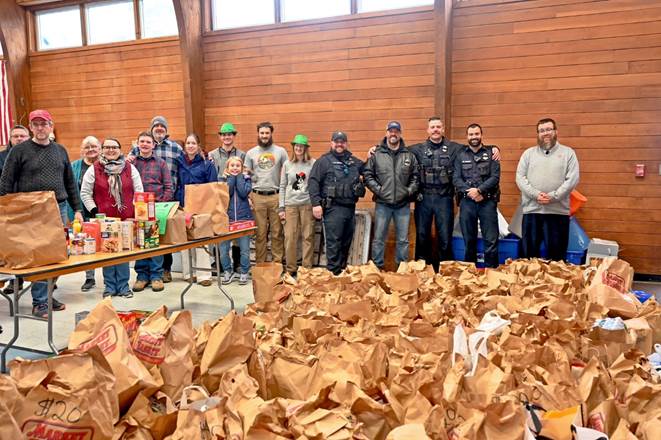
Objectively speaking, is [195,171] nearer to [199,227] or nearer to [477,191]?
[199,227]

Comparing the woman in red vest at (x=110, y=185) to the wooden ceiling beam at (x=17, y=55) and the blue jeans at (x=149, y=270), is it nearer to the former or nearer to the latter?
the blue jeans at (x=149, y=270)

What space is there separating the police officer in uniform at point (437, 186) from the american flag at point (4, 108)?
6.17 m

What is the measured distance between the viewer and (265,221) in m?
5.50

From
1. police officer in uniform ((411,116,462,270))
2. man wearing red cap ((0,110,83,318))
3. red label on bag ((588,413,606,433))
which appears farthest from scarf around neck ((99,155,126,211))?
red label on bag ((588,413,606,433))

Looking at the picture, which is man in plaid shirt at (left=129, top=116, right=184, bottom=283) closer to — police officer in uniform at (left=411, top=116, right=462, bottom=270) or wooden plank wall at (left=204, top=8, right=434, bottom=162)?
wooden plank wall at (left=204, top=8, right=434, bottom=162)

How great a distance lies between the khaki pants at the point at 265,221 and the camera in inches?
215

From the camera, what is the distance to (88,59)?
24.4ft

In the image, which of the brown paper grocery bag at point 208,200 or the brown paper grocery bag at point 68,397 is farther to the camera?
the brown paper grocery bag at point 208,200

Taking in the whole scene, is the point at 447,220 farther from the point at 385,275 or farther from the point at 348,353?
the point at 348,353

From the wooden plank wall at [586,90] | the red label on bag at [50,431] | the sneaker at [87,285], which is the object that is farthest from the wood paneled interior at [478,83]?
the red label on bag at [50,431]

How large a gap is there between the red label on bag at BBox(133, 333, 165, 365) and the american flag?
7804 mm

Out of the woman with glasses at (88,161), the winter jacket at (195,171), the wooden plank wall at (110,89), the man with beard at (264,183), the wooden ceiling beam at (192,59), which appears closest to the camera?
the woman with glasses at (88,161)

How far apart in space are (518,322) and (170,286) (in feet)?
12.7

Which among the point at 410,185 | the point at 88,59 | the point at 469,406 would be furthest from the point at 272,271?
the point at 88,59
